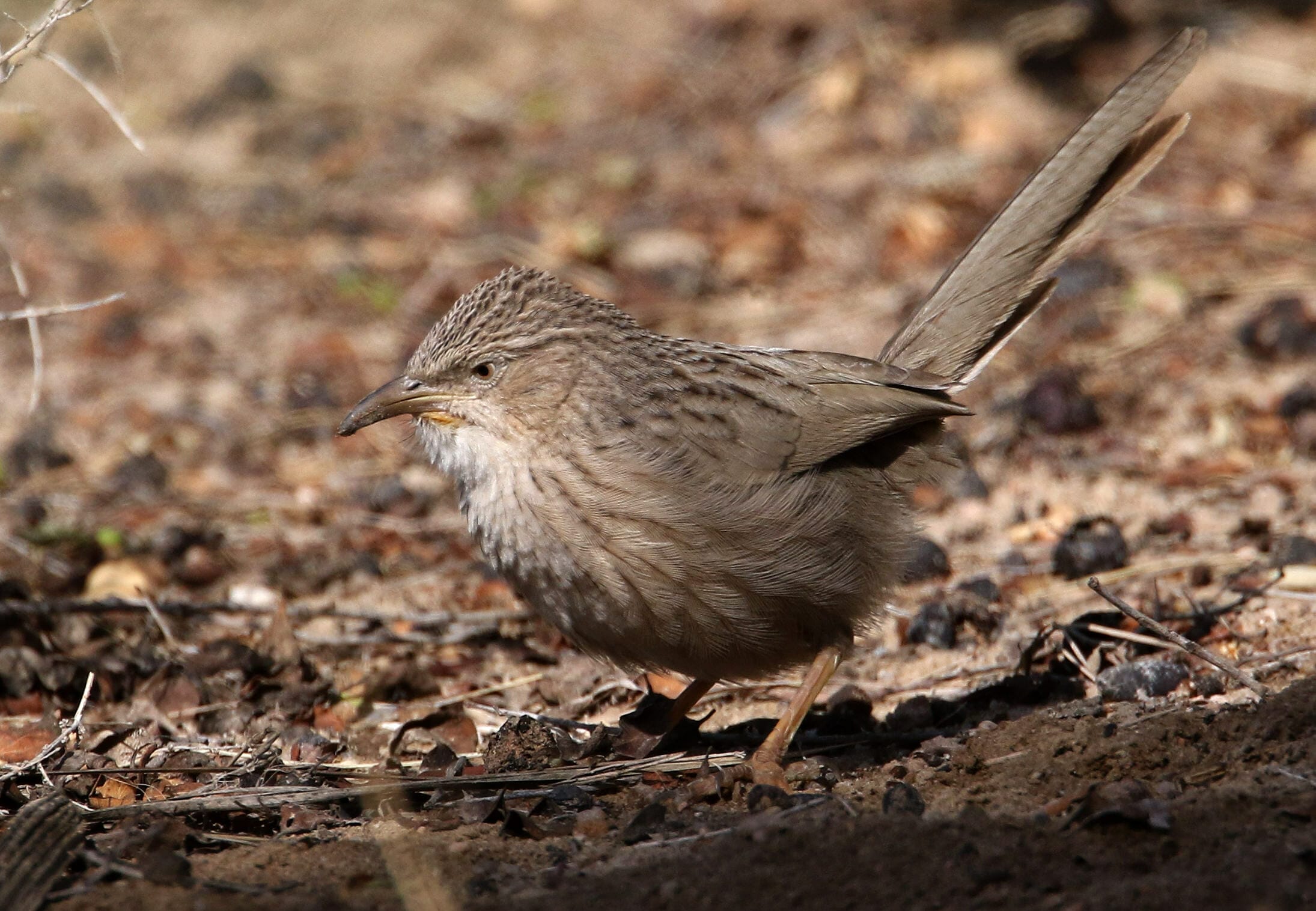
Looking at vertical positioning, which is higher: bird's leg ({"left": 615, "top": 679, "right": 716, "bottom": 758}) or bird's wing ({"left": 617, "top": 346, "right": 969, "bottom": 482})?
bird's wing ({"left": 617, "top": 346, "right": 969, "bottom": 482})

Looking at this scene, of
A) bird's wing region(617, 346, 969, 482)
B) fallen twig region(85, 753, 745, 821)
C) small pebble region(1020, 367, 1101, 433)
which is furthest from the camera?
small pebble region(1020, 367, 1101, 433)

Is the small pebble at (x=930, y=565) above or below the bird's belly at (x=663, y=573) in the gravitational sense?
below

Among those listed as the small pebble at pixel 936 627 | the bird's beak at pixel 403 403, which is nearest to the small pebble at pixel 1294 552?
the small pebble at pixel 936 627

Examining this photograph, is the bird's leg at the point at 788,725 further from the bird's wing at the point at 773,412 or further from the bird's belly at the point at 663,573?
the bird's wing at the point at 773,412

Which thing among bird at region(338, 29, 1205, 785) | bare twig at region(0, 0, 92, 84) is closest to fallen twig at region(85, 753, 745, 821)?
bird at region(338, 29, 1205, 785)

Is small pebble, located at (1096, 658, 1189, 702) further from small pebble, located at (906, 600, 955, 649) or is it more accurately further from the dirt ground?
small pebble, located at (906, 600, 955, 649)

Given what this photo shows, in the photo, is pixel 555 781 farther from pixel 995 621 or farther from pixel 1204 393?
pixel 1204 393
